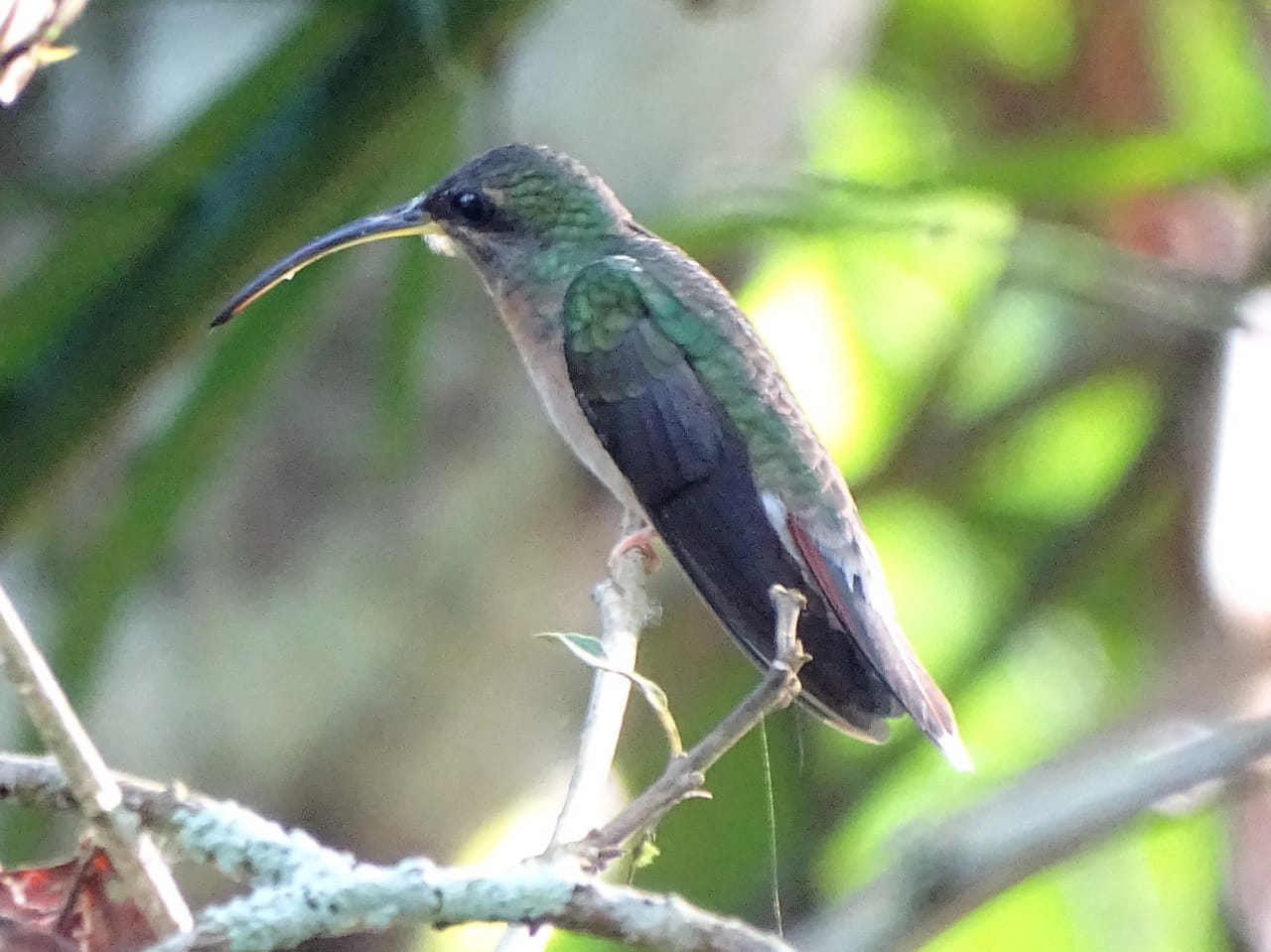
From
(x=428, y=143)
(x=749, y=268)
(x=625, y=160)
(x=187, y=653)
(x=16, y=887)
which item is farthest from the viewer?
(x=749, y=268)

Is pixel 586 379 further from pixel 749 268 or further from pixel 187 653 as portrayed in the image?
pixel 749 268

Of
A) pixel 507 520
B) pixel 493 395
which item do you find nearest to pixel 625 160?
pixel 493 395

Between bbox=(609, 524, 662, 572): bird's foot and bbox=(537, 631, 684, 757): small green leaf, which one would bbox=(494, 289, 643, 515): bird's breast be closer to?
bbox=(609, 524, 662, 572): bird's foot

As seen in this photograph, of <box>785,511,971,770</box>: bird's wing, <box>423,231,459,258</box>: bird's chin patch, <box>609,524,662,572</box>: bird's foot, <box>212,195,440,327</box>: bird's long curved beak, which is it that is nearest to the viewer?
<box>785,511,971,770</box>: bird's wing

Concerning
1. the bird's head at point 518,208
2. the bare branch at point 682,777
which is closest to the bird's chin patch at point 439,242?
the bird's head at point 518,208

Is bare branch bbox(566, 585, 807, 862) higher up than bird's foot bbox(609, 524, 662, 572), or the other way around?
bird's foot bbox(609, 524, 662, 572)

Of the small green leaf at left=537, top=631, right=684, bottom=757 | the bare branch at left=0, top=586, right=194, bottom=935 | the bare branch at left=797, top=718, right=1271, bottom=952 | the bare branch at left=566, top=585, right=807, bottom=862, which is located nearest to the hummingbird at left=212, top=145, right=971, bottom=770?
the bare branch at left=797, top=718, right=1271, bottom=952

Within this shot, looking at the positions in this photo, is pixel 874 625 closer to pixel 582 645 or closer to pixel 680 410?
pixel 680 410
